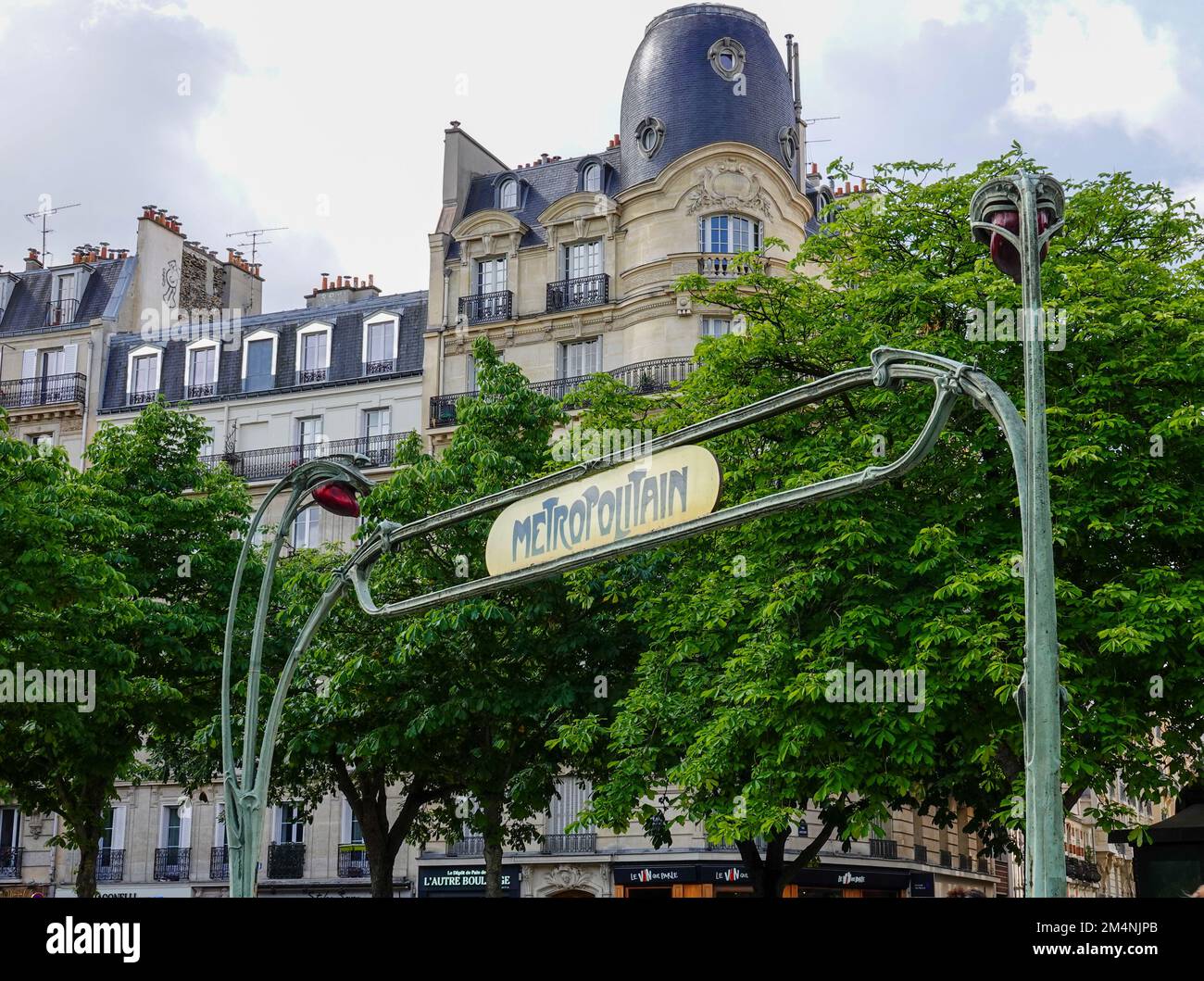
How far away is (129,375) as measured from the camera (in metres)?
52.8

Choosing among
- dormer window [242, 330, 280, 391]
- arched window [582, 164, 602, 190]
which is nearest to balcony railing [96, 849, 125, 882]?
dormer window [242, 330, 280, 391]

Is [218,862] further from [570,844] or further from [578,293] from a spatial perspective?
[578,293]

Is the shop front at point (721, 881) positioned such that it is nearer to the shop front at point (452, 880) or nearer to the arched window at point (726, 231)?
the shop front at point (452, 880)

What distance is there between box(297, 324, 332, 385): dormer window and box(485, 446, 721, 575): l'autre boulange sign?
42133mm

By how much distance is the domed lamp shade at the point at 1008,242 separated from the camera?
12501 mm

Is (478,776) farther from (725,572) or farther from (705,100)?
(705,100)

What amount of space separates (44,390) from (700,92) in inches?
1016

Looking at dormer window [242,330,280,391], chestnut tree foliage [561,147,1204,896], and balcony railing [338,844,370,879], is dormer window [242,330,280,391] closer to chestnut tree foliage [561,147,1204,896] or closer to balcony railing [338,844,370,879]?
balcony railing [338,844,370,879]

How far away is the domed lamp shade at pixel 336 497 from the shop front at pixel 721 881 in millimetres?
25149

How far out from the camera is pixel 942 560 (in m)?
20.3

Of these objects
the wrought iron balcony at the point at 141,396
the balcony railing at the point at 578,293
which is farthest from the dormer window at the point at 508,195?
the wrought iron balcony at the point at 141,396

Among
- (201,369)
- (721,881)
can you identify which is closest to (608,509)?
(721,881)
